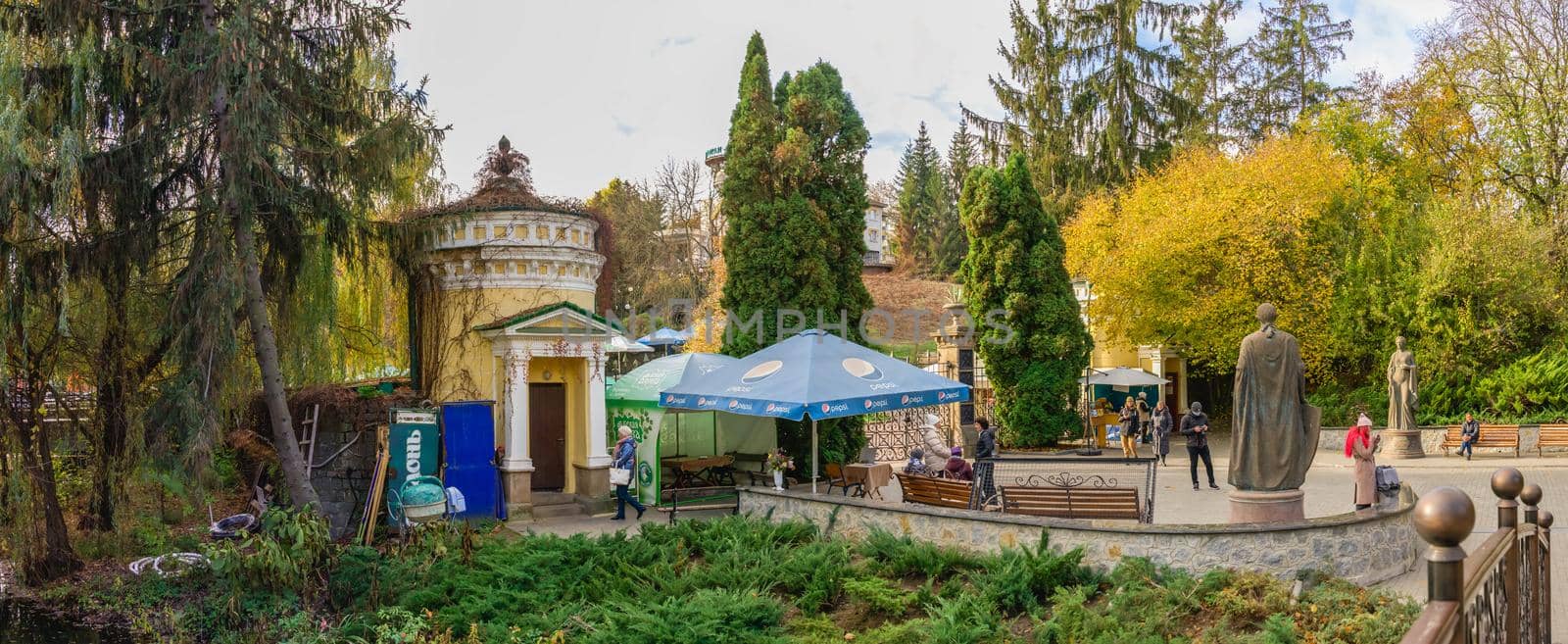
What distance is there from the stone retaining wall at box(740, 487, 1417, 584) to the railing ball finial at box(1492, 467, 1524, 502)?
17.7 ft

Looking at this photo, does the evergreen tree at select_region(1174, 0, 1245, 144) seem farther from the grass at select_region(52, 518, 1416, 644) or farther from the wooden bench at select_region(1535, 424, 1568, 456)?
the grass at select_region(52, 518, 1416, 644)

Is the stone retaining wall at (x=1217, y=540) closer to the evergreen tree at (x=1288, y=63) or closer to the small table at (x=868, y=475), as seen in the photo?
the small table at (x=868, y=475)

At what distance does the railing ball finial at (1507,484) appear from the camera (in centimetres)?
408

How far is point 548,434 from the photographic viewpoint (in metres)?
17.0

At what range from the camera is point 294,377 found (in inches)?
532

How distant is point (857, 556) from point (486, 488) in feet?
21.1

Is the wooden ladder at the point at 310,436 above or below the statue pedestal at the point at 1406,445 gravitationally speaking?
above

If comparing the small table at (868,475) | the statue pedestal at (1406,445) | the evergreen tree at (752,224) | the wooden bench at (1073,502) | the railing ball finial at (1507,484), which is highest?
the evergreen tree at (752,224)

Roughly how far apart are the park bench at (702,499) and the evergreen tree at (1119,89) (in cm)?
2260

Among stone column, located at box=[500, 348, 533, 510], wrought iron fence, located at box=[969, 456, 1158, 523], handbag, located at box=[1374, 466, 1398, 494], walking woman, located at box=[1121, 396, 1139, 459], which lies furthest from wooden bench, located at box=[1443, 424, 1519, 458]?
stone column, located at box=[500, 348, 533, 510]

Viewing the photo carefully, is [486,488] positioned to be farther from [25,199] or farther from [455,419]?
[25,199]

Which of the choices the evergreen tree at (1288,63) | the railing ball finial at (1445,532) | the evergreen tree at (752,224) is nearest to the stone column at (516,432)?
the evergreen tree at (752,224)

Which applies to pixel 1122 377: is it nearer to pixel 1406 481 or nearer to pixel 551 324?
pixel 1406 481

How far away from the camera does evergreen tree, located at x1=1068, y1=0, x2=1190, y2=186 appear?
115 ft
